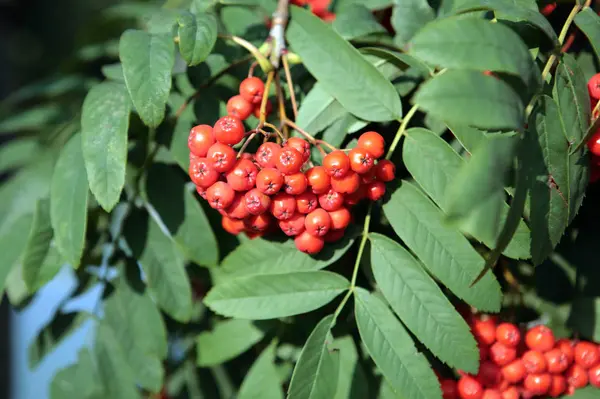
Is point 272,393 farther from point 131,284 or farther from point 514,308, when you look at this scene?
point 514,308

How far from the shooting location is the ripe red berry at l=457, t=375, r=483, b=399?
86cm

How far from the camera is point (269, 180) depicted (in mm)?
743

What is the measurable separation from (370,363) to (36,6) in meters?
4.95

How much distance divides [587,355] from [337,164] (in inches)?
20.4

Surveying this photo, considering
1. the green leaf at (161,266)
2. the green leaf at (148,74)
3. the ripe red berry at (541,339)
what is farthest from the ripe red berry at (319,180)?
the ripe red berry at (541,339)

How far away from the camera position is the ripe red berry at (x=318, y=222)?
31.0 inches

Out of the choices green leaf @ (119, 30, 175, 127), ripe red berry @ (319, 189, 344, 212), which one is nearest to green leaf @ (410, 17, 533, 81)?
ripe red berry @ (319, 189, 344, 212)

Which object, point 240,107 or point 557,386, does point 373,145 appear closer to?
point 240,107

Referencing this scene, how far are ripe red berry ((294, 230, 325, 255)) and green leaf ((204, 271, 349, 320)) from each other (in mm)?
44

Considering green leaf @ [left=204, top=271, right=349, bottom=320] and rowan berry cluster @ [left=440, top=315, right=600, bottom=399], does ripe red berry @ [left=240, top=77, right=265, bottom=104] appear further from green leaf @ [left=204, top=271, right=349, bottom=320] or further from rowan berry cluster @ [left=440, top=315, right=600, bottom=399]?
rowan berry cluster @ [left=440, top=315, right=600, bottom=399]

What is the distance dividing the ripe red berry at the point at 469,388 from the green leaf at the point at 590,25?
0.48 m

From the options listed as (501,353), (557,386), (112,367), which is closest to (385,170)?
(501,353)

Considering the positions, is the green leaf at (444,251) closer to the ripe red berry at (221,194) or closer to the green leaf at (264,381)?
the ripe red berry at (221,194)

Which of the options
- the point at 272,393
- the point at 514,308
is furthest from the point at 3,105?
the point at 514,308
